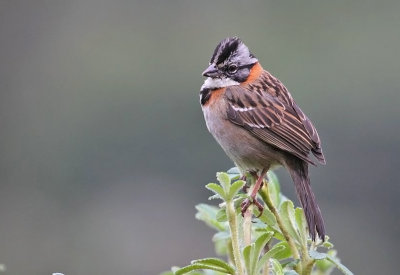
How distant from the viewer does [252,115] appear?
4.33 meters

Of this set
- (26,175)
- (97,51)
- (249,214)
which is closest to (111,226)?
(26,175)

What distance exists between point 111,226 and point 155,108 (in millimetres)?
3684

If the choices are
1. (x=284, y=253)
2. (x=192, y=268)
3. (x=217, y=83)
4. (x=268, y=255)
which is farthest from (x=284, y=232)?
(x=217, y=83)

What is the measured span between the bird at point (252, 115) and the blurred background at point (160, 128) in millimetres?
8795

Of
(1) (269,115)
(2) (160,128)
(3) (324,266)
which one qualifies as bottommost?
(3) (324,266)

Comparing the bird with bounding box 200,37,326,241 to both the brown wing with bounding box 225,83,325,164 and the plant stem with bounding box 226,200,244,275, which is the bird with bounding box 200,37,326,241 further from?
the plant stem with bounding box 226,200,244,275

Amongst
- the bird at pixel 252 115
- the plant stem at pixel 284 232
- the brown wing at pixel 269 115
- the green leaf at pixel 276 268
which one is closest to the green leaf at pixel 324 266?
the plant stem at pixel 284 232

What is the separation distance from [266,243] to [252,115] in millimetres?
2131

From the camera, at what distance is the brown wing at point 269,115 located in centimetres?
413

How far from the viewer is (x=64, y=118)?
70.1ft

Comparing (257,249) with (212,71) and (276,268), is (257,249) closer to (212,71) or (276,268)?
(276,268)

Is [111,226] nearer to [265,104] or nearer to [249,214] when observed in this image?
[265,104]

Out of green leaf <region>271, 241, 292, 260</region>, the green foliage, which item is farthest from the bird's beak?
green leaf <region>271, 241, 292, 260</region>

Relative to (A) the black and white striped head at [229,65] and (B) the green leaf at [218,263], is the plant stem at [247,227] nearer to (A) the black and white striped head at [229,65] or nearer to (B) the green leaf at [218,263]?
(B) the green leaf at [218,263]
